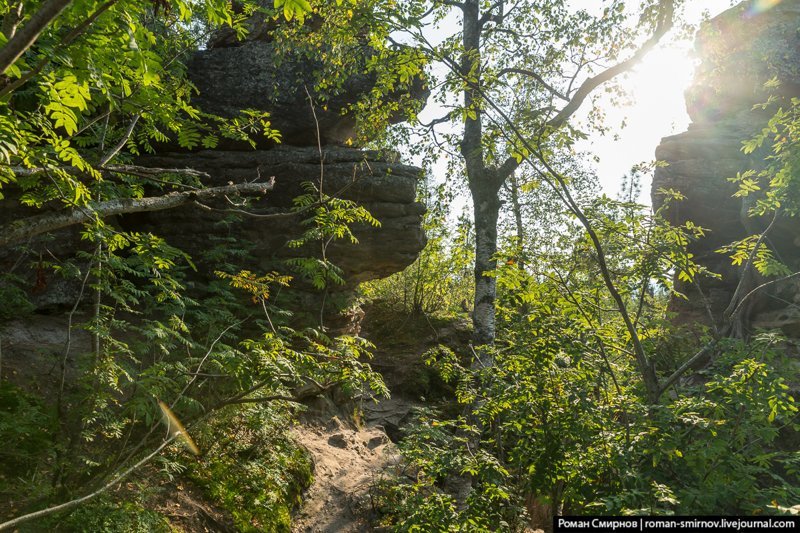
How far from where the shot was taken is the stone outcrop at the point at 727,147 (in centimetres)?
1636

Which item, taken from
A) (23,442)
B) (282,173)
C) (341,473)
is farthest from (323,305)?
(282,173)

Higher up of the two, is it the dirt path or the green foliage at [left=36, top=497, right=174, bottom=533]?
the green foliage at [left=36, top=497, right=174, bottom=533]

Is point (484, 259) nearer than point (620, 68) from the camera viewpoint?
No

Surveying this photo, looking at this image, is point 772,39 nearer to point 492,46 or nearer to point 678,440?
point 492,46

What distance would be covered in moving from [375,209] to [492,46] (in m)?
4.48

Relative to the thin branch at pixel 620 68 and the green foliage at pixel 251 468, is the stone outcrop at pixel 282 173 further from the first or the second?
the green foliage at pixel 251 468

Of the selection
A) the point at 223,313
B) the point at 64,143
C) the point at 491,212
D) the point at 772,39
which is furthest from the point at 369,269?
the point at 772,39

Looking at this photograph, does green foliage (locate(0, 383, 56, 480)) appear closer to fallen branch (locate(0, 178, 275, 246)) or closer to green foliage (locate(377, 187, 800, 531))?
fallen branch (locate(0, 178, 275, 246))

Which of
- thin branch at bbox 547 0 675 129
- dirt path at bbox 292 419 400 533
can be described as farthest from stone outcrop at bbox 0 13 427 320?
thin branch at bbox 547 0 675 129

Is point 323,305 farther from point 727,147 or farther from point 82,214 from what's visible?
point 727,147

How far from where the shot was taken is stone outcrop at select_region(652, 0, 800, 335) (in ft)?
53.7

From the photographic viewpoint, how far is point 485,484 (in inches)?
171

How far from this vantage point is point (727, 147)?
17.4 m

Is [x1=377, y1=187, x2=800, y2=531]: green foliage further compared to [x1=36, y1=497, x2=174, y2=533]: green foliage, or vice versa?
[x1=36, y1=497, x2=174, y2=533]: green foliage
